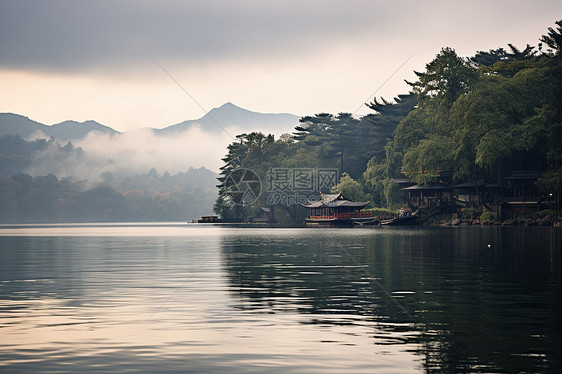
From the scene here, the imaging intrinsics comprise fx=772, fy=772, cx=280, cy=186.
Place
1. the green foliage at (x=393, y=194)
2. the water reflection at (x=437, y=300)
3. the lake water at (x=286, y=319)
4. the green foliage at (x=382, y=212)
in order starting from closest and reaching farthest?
the lake water at (x=286, y=319), the water reflection at (x=437, y=300), the green foliage at (x=393, y=194), the green foliage at (x=382, y=212)

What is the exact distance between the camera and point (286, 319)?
654 inches

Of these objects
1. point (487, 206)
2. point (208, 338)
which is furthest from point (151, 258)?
point (487, 206)

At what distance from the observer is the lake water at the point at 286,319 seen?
11938 mm

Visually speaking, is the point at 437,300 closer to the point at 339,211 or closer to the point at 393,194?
the point at 393,194

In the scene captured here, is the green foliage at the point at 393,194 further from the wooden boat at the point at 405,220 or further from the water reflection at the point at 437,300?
the water reflection at the point at 437,300

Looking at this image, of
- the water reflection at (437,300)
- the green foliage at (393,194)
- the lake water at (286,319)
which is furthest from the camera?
the green foliage at (393,194)

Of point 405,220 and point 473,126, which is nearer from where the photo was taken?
point 473,126

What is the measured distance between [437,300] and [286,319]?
500 centimetres

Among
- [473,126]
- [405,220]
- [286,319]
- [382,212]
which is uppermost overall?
[473,126]

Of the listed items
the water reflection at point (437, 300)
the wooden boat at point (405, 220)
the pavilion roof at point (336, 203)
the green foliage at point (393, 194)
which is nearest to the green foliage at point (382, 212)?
the green foliage at point (393, 194)

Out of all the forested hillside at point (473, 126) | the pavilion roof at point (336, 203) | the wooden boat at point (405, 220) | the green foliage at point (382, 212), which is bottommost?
the wooden boat at point (405, 220)

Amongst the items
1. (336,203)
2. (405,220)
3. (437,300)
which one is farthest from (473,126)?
(437,300)

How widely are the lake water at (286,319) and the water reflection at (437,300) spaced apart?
43 millimetres

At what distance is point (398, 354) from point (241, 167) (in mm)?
172911
